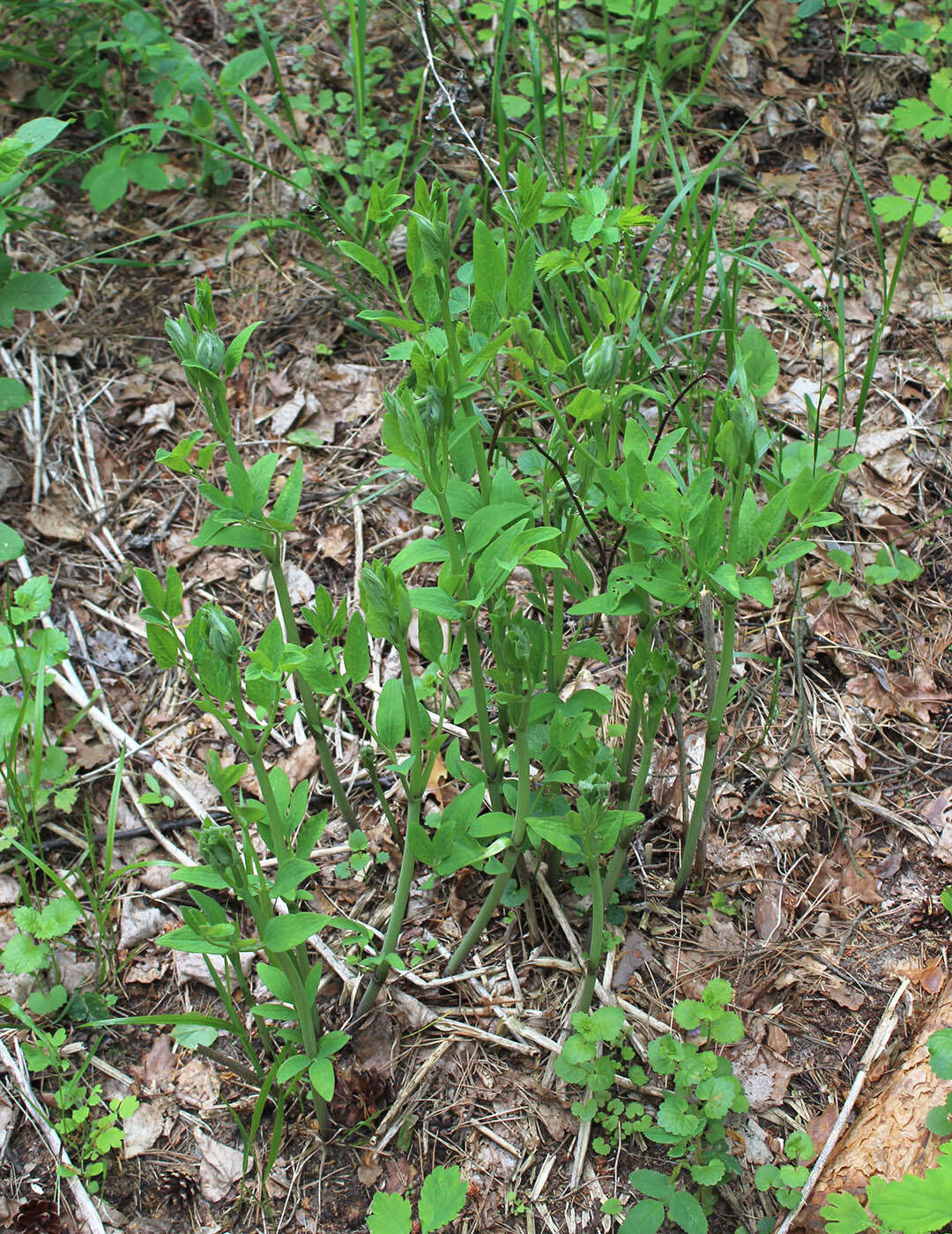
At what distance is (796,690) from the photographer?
2.28 meters

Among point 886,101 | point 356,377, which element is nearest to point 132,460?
point 356,377

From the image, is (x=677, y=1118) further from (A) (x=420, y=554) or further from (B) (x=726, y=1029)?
(A) (x=420, y=554)

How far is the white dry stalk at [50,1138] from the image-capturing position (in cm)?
172

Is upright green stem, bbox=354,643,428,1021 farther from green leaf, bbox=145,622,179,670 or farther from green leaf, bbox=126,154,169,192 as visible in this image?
green leaf, bbox=126,154,169,192

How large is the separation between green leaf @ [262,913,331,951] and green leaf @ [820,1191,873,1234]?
871mm

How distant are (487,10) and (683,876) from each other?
9.56ft

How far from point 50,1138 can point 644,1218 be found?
108cm

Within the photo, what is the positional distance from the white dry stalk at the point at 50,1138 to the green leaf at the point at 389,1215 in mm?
503

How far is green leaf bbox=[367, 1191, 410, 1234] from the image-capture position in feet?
5.21

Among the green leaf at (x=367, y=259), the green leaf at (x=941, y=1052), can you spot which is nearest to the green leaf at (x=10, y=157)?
the green leaf at (x=367, y=259)

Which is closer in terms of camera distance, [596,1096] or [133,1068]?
[596,1096]

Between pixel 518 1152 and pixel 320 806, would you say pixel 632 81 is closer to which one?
pixel 320 806

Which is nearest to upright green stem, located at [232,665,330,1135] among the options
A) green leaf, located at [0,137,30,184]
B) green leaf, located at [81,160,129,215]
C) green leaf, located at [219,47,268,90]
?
green leaf, located at [0,137,30,184]

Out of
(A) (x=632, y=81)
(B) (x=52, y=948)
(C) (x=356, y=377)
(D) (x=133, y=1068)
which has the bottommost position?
(D) (x=133, y=1068)
